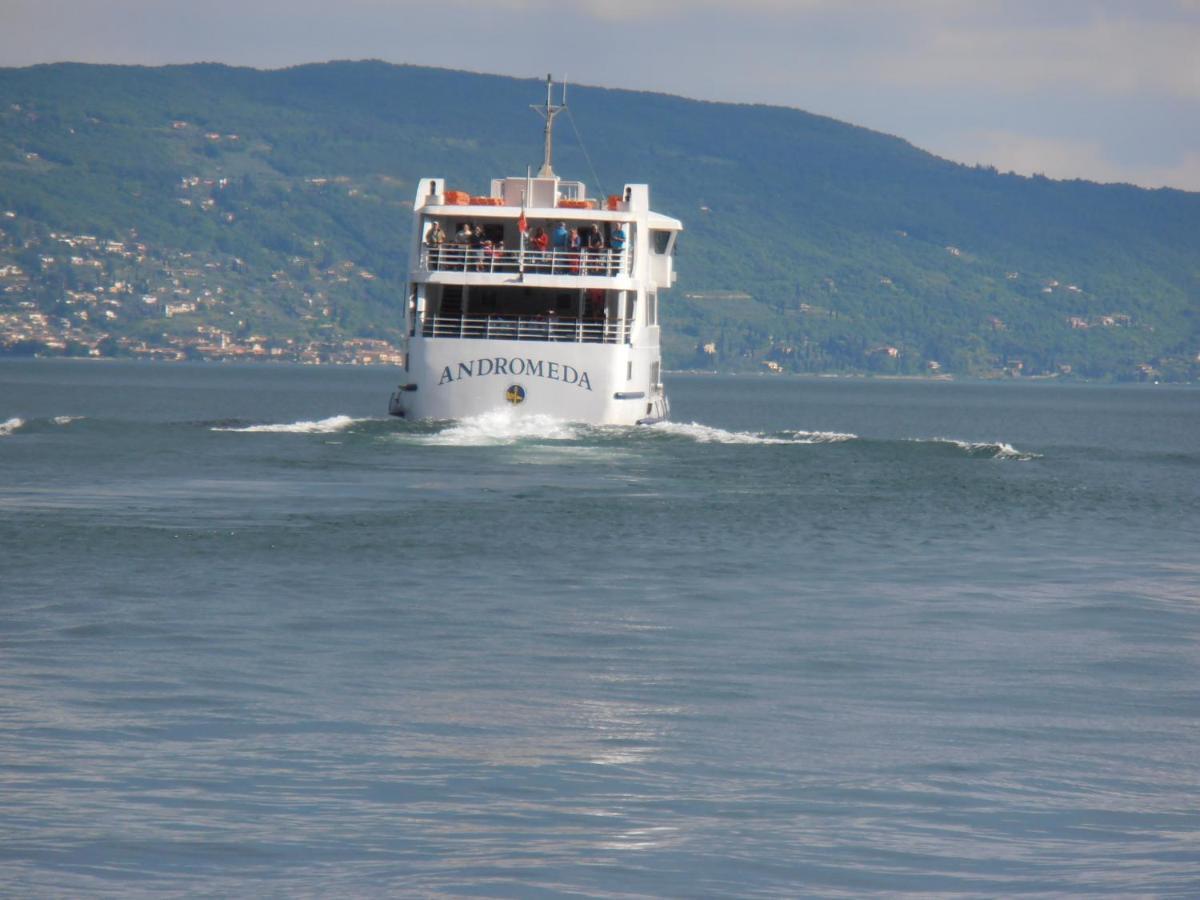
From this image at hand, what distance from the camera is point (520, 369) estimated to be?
42781 millimetres

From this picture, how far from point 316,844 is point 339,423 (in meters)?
40.6

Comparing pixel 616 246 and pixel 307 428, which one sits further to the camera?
pixel 307 428

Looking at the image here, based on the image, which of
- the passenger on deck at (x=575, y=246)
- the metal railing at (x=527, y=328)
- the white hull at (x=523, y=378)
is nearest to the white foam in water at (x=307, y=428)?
the metal railing at (x=527, y=328)

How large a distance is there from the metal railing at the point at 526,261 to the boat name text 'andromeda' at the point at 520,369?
237 cm

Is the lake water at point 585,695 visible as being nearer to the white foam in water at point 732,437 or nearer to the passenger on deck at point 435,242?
the passenger on deck at point 435,242

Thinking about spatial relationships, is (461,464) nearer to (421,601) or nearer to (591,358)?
(591,358)

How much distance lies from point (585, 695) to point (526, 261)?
3332 cm

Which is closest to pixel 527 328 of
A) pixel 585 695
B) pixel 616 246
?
pixel 616 246

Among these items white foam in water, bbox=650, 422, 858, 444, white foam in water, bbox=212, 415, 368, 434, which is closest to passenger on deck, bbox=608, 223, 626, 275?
white foam in water, bbox=650, 422, 858, 444

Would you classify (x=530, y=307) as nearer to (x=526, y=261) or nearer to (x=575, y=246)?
(x=526, y=261)

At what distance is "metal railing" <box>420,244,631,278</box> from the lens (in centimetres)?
4428

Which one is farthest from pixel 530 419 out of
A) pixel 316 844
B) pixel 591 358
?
pixel 316 844

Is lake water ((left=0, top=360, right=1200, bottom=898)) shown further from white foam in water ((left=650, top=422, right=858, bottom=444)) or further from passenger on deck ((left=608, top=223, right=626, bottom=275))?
white foam in water ((left=650, top=422, right=858, bottom=444))

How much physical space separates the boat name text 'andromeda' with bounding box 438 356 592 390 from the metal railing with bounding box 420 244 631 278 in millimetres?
2367
